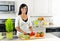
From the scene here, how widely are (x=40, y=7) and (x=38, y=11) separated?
0.13 meters

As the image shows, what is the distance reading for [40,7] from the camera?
4082mm

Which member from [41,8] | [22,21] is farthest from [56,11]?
[22,21]

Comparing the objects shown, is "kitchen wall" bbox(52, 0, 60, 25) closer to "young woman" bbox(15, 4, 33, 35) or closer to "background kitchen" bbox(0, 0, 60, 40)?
"background kitchen" bbox(0, 0, 60, 40)

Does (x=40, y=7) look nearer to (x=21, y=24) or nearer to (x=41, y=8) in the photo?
(x=41, y=8)

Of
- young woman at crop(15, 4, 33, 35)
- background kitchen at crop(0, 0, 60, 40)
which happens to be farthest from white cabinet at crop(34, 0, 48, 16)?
young woman at crop(15, 4, 33, 35)

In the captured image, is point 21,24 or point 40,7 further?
point 40,7

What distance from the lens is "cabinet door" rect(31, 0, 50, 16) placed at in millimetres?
4043

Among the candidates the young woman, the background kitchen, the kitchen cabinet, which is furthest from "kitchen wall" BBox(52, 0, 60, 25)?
the young woman

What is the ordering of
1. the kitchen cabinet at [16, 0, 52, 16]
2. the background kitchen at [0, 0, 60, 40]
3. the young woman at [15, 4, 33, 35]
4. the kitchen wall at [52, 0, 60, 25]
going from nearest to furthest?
the young woman at [15, 4, 33, 35] → the background kitchen at [0, 0, 60, 40] → the kitchen cabinet at [16, 0, 52, 16] → the kitchen wall at [52, 0, 60, 25]

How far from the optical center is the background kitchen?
11.9 feet

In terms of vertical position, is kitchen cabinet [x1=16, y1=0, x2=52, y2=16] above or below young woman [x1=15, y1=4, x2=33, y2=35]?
above

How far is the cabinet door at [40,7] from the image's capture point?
4.04m

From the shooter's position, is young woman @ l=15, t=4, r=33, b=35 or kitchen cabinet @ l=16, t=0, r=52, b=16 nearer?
young woman @ l=15, t=4, r=33, b=35

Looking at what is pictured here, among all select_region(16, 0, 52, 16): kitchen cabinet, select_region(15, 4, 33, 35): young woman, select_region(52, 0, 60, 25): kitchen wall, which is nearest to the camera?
select_region(15, 4, 33, 35): young woman
